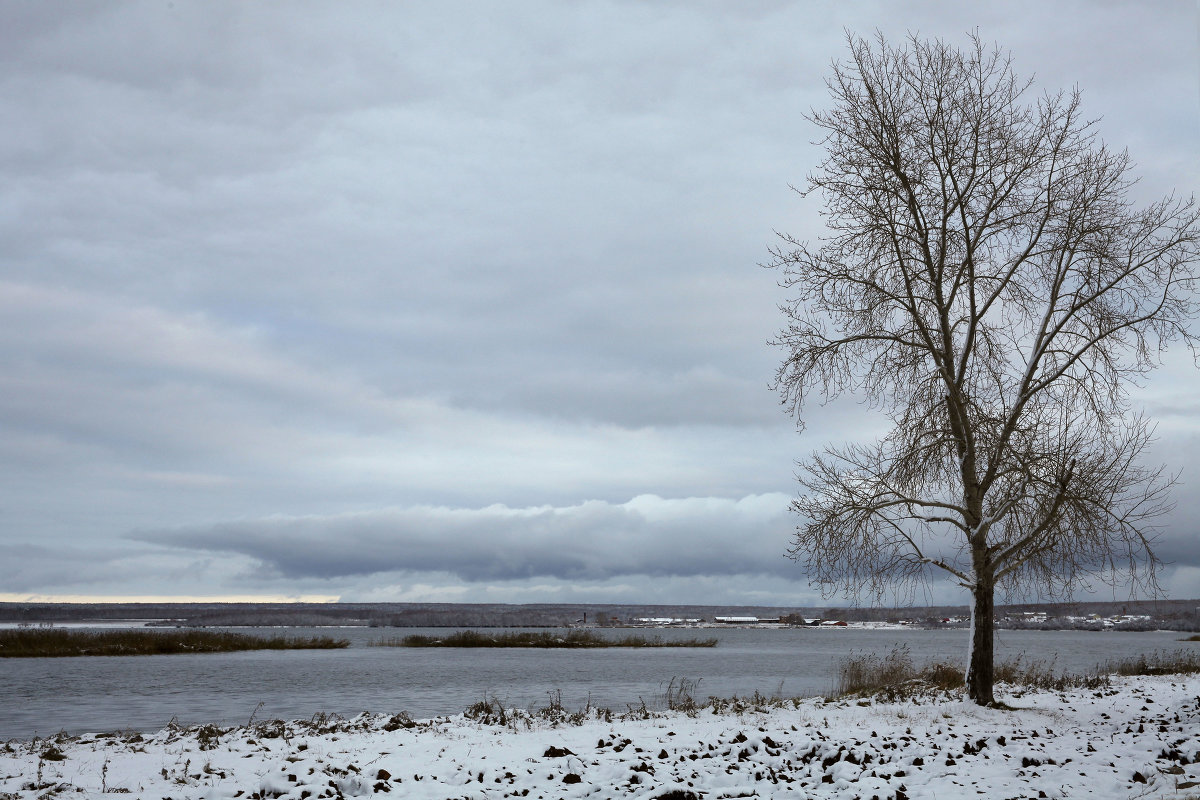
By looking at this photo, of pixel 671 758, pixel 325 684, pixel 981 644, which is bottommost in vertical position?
pixel 325 684

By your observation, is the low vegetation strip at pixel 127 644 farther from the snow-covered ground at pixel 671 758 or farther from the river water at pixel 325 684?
the snow-covered ground at pixel 671 758

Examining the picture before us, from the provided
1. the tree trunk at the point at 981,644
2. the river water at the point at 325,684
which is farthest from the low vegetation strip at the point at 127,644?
the tree trunk at the point at 981,644

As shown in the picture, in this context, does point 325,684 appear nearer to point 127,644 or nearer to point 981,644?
point 981,644

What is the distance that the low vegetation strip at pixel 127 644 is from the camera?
55.7 metres

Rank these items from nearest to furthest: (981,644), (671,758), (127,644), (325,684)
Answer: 1. (671,758)
2. (981,644)
3. (325,684)
4. (127,644)

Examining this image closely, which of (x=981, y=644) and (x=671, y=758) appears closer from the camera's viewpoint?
(x=671, y=758)

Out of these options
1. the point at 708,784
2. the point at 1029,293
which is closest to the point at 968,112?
the point at 1029,293

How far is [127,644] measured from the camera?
60.7 m

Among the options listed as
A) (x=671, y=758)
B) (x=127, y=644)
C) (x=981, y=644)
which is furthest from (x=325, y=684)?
(x=127, y=644)

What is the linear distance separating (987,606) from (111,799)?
14.3m

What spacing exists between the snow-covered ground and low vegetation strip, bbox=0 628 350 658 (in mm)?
49031

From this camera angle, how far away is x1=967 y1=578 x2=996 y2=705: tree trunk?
16.2 meters

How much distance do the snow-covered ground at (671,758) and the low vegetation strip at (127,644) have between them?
49031 millimetres

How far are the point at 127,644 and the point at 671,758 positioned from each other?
200ft
